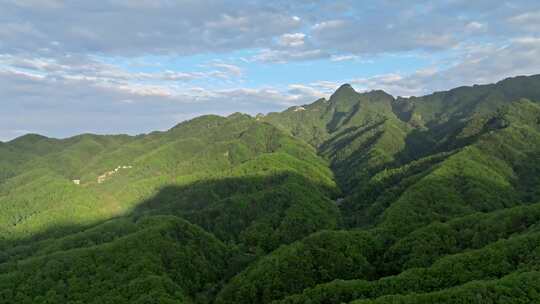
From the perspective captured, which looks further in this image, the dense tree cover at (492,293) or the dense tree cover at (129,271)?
the dense tree cover at (129,271)

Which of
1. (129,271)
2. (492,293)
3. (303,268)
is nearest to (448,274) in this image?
(492,293)

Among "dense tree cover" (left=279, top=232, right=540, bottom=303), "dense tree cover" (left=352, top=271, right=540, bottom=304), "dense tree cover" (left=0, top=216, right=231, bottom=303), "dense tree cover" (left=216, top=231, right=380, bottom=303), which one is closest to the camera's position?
"dense tree cover" (left=352, top=271, right=540, bottom=304)

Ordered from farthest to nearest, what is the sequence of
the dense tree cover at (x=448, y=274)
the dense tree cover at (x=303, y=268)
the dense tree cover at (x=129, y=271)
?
1. the dense tree cover at (x=303, y=268)
2. the dense tree cover at (x=129, y=271)
3. the dense tree cover at (x=448, y=274)

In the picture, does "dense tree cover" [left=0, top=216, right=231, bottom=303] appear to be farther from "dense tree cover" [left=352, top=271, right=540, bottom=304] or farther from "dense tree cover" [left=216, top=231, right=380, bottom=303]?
"dense tree cover" [left=352, top=271, right=540, bottom=304]

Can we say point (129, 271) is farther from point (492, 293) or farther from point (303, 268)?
point (492, 293)

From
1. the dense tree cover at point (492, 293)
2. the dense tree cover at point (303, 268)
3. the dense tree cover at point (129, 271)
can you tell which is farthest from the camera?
the dense tree cover at point (303, 268)

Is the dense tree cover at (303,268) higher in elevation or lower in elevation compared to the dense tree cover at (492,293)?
lower

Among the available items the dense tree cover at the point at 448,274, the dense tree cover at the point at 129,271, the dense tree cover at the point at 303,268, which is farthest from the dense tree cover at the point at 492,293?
the dense tree cover at the point at 129,271

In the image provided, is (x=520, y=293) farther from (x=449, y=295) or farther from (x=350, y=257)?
(x=350, y=257)

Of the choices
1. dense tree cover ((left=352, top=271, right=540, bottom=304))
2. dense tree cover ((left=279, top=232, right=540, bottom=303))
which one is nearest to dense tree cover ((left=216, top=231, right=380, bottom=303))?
dense tree cover ((left=279, top=232, right=540, bottom=303))

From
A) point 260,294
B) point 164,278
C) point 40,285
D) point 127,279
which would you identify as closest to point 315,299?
point 260,294

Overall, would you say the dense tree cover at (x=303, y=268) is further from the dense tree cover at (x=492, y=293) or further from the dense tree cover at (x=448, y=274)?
the dense tree cover at (x=492, y=293)
